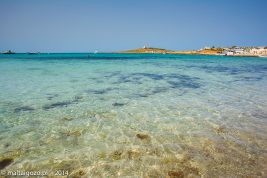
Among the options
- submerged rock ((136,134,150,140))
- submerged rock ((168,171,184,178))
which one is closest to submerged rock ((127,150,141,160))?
submerged rock ((136,134,150,140))

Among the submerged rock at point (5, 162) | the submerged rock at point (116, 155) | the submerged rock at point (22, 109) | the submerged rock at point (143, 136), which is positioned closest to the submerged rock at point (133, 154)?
the submerged rock at point (116, 155)

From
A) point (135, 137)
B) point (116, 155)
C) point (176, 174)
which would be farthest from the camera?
point (135, 137)

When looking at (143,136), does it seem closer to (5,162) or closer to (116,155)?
(116,155)

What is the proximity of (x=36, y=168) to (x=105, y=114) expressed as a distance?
3952mm

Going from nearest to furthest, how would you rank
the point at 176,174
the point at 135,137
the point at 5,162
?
the point at 176,174
the point at 5,162
the point at 135,137

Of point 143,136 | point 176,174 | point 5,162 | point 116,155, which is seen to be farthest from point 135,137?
point 5,162

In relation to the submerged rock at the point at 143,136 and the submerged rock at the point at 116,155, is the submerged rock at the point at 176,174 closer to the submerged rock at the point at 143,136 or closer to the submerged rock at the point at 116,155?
the submerged rock at the point at 116,155

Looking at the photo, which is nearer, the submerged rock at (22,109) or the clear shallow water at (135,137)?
the clear shallow water at (135,137)

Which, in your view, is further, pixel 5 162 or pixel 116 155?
pixel 116 155

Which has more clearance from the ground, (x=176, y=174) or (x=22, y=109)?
(x=22, y=109)

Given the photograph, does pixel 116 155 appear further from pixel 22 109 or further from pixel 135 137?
pixel 22 109

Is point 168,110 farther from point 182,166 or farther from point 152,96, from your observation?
point 182,166

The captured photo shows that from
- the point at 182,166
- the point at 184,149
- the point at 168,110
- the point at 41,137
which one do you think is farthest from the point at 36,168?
the point at 168,110

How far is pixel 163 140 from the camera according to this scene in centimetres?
584
